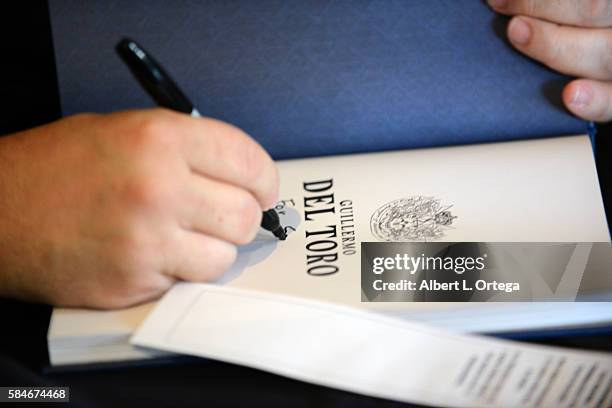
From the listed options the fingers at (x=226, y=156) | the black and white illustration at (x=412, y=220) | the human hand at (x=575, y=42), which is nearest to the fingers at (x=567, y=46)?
the human hand at (x=575, y=42)

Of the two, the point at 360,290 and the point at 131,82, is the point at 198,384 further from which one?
the point at 131,82

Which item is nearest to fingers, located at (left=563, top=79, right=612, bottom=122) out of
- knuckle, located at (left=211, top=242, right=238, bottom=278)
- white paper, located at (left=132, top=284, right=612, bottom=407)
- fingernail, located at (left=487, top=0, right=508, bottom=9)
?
fingernail, located at (left=487, top=0, right=508, bottom=9)

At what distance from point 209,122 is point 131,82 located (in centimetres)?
24

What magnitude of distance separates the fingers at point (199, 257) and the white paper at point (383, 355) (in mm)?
38

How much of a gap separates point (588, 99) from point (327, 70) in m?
0.30

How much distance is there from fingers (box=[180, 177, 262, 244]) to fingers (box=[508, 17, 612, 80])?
1.27 ft

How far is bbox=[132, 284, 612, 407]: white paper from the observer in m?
0.61

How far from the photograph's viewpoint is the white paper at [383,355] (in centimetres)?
61

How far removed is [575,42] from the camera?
840mm

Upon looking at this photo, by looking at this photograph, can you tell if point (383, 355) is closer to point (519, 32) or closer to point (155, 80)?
point (155, 80)

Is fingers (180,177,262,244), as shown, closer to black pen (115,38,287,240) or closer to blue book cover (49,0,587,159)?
black pen (115,38,287,240)

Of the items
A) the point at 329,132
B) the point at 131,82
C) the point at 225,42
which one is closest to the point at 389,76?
the point at 329,132

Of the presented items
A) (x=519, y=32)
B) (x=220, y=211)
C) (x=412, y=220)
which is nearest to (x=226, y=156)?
(x=220, y=211)

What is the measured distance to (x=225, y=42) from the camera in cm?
87
